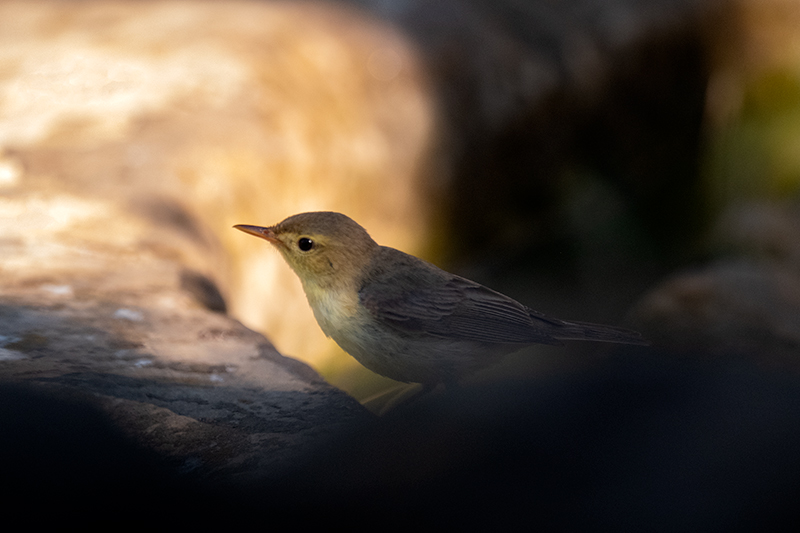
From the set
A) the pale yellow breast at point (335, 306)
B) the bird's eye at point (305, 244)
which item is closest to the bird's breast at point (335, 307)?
the pale yellow breast at point (335, 306)

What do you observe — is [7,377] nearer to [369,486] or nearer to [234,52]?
[369,486]

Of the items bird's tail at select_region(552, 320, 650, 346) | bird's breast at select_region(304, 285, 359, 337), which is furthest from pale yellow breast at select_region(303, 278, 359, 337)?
bird's tail at select_region(552, 320, 650, 346)

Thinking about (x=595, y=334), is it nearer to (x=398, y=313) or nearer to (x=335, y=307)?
(x=398, y=313)

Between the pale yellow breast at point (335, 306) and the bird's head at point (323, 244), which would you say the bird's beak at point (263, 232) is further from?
the pale yellow breast at point (335, 306)

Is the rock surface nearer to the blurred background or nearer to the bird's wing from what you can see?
the blurred background

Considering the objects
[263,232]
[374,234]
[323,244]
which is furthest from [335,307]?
[374,234]

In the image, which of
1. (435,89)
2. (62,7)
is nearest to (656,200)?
(435,89)
